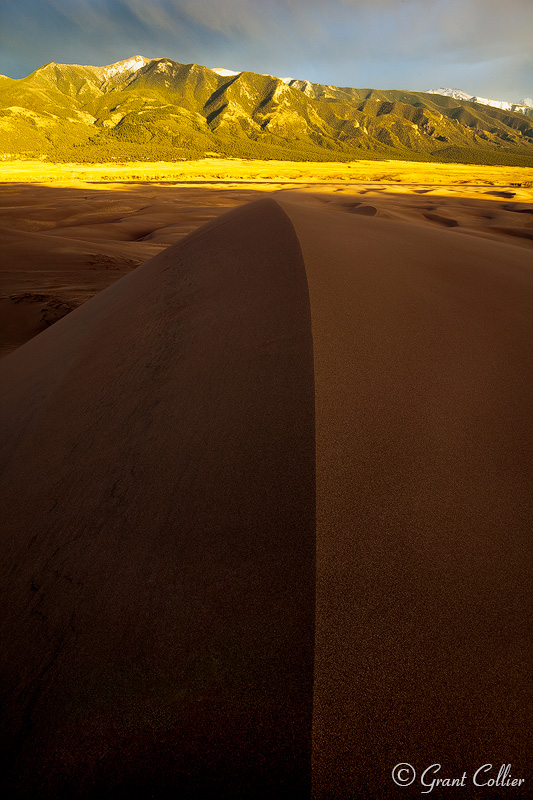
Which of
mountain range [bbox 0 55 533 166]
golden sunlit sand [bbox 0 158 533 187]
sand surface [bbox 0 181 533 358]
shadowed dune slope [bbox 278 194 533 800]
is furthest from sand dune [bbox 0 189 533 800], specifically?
mountain range [bbox 0 55 533 166]

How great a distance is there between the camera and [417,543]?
145 cm

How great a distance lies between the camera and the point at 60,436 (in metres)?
2.43

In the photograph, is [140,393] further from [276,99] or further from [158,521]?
[276,99]

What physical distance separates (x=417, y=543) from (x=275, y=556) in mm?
539

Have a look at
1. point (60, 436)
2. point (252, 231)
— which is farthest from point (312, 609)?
point (252, 231)

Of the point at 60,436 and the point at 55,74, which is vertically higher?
the point at 55,74

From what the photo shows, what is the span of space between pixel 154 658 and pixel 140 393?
156 centimetres
